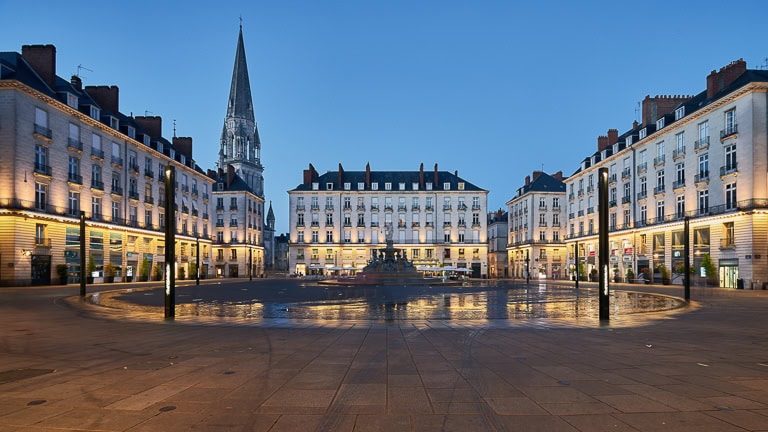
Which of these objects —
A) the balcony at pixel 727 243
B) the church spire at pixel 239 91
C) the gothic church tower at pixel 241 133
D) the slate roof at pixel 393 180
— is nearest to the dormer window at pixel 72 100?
the slate roof at pixel 393 180

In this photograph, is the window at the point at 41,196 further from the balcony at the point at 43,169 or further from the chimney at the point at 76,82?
the chimney at the point at 76,82

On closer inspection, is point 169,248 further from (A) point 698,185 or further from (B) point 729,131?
(A) point 698,185

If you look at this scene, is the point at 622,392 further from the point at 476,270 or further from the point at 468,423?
the point at 476,270

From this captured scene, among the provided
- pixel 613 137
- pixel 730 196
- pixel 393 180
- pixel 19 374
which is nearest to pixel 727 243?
pixel 730 196

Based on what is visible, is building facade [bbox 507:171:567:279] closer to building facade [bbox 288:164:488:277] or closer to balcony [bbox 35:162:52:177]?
building facade [bbox 288:164:488:277]

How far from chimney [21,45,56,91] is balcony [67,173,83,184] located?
333 inches

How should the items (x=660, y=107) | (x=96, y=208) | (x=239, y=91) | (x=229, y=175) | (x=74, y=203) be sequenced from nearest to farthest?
(x=74, y=203) < (x=96, y=208) < (x=660, y=107) < (x=229, y=175) < (x=239, y=91)

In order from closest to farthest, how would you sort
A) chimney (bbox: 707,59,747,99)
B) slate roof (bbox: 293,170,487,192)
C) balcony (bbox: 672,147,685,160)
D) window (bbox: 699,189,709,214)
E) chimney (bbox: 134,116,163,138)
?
window (bbox: 699,189,709,214), chimney (bbox: 707,59,747,99), balcony (bbox: 672,147,685,160), chimney (bbox: 134,116,163,138), slate roof (bbox: 293,170,487,192)

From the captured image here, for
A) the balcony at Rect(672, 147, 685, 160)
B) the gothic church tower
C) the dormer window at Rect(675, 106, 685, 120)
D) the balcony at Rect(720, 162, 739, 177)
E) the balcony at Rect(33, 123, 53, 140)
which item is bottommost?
the balcony at Rect(720, 162, 739, 177)

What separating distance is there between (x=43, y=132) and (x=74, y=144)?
403 centimetres

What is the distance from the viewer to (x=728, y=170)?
137 feet

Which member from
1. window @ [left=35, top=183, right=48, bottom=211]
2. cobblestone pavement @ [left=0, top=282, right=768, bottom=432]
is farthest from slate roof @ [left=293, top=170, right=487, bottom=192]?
cobblestone pavement @ [left=0, top=282, right=768, bottom=432]

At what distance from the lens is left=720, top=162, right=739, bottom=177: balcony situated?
4106cm

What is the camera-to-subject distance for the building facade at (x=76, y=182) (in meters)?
39.4
